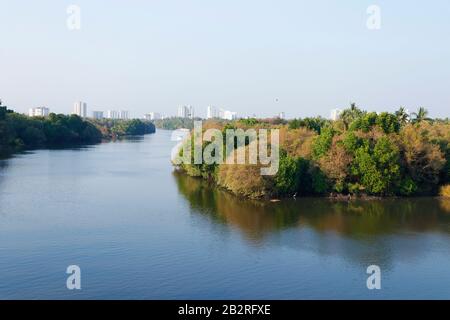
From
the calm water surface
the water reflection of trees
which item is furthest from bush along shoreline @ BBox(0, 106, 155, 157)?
the water reflection of trees

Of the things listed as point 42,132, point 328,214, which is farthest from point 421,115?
point 42,132

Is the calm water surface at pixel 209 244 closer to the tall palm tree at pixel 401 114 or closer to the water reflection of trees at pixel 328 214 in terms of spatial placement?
the water reflection of trees at pixel 328 214

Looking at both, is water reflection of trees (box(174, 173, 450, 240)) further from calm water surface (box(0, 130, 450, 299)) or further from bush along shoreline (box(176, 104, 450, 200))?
bush along shoreline (box(176, 104, 450, 200))

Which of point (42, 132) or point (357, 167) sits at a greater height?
point (42, 132)

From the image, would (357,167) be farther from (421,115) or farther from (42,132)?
(42,132)
